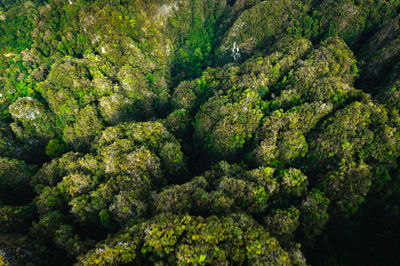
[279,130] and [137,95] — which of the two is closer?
[279,130]

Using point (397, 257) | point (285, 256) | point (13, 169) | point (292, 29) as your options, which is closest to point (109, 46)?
point (13, 169)

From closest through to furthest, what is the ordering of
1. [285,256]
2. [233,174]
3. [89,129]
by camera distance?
[285,256]
[233,174]
[89,129]

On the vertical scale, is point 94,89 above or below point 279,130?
below

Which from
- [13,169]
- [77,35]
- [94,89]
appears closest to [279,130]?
[94,89]

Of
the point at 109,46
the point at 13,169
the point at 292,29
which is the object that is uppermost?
the point at 292,29

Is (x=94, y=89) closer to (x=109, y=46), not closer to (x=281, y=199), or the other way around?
(x=109, y=46)

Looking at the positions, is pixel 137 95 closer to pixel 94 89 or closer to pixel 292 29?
pixel 94 89

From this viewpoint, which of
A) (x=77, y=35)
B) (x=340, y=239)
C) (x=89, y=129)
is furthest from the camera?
(x=77, y=35)
